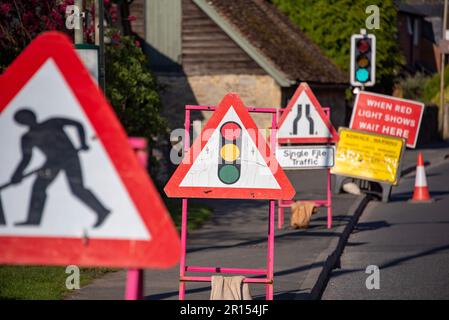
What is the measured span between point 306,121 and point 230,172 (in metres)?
6.84

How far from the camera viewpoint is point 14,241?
179 inches

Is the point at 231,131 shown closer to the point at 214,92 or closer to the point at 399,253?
the point at 399,253

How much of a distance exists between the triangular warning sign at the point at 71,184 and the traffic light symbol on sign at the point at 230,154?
361cm

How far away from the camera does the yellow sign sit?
62.0 feet

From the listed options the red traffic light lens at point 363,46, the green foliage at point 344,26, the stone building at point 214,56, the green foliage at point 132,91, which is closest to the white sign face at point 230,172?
the green foliage at point 132,91

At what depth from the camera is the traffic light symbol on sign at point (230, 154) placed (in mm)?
8141

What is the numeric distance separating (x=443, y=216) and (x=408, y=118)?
2544mm

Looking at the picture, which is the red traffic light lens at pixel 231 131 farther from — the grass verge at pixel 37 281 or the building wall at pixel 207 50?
the building wall at pixel 207 50

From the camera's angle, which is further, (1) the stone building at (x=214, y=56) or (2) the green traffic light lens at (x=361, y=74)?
(1) the stone building at (x=214, y=56)

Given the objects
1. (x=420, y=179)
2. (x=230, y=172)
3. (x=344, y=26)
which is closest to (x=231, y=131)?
(x=230, y=172)

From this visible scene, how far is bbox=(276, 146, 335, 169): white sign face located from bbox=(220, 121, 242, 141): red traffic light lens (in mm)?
6246

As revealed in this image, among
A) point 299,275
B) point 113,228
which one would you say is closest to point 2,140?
point 113,228

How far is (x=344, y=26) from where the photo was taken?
131 ft
